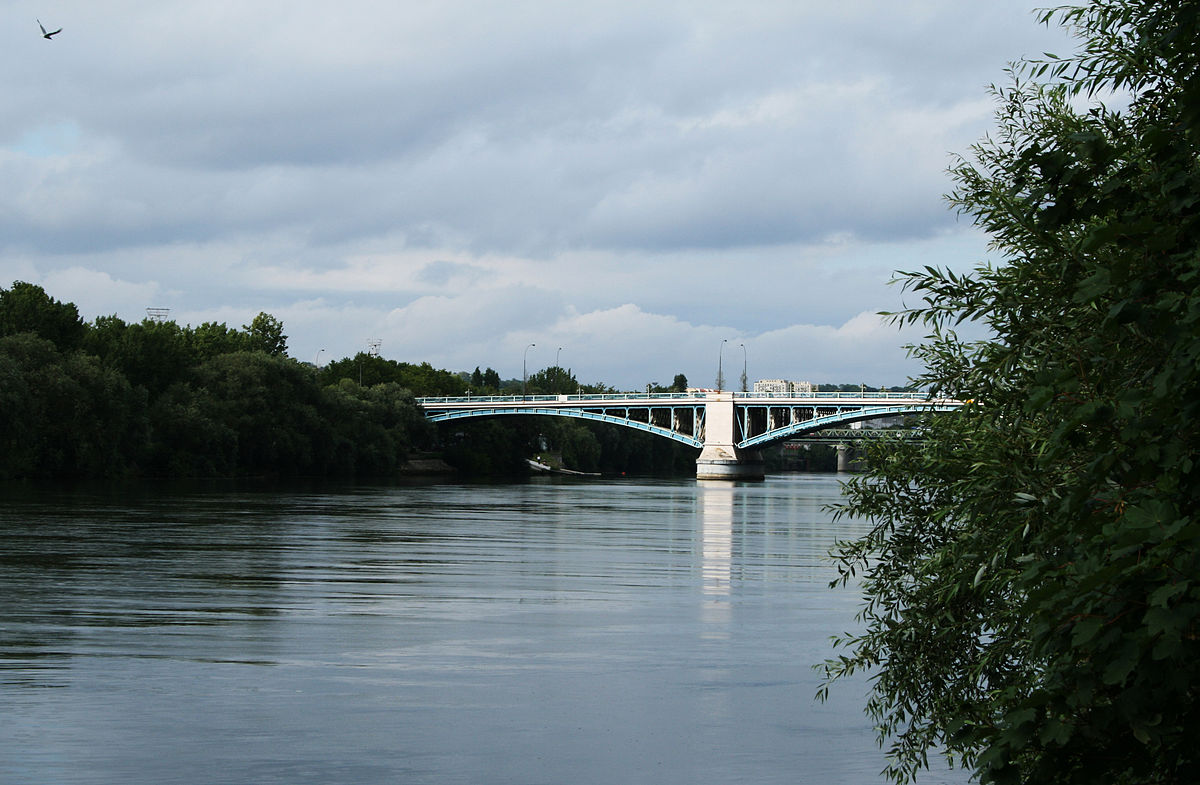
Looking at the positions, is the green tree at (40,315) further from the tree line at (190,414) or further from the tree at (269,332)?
the tree at (269,332)

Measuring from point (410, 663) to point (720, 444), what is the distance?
319 ft

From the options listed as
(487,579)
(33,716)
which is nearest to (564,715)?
(33,716)

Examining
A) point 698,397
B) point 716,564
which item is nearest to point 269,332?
point 698,397

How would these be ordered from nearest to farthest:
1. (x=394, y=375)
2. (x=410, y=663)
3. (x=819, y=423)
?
1. (x=410, y=663)
2. (x=819, y=423)
3. (x=394, y=375)

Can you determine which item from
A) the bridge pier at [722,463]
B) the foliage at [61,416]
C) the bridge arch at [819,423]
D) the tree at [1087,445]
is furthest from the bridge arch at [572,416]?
the tree at [1087,445]

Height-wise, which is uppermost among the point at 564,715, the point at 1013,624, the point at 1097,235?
the point at 1097,235

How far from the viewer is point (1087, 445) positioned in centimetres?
731

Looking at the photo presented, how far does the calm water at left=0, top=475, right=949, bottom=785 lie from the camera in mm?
12797

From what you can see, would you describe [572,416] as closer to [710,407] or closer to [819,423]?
[710,407]

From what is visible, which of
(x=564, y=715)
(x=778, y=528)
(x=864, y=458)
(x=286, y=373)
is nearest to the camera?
(x=864, y=458)

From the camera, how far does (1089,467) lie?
253 inches

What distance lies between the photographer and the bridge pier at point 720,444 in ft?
371

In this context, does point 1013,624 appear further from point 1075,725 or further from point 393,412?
point 393,412

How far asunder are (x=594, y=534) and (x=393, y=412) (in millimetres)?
73066
